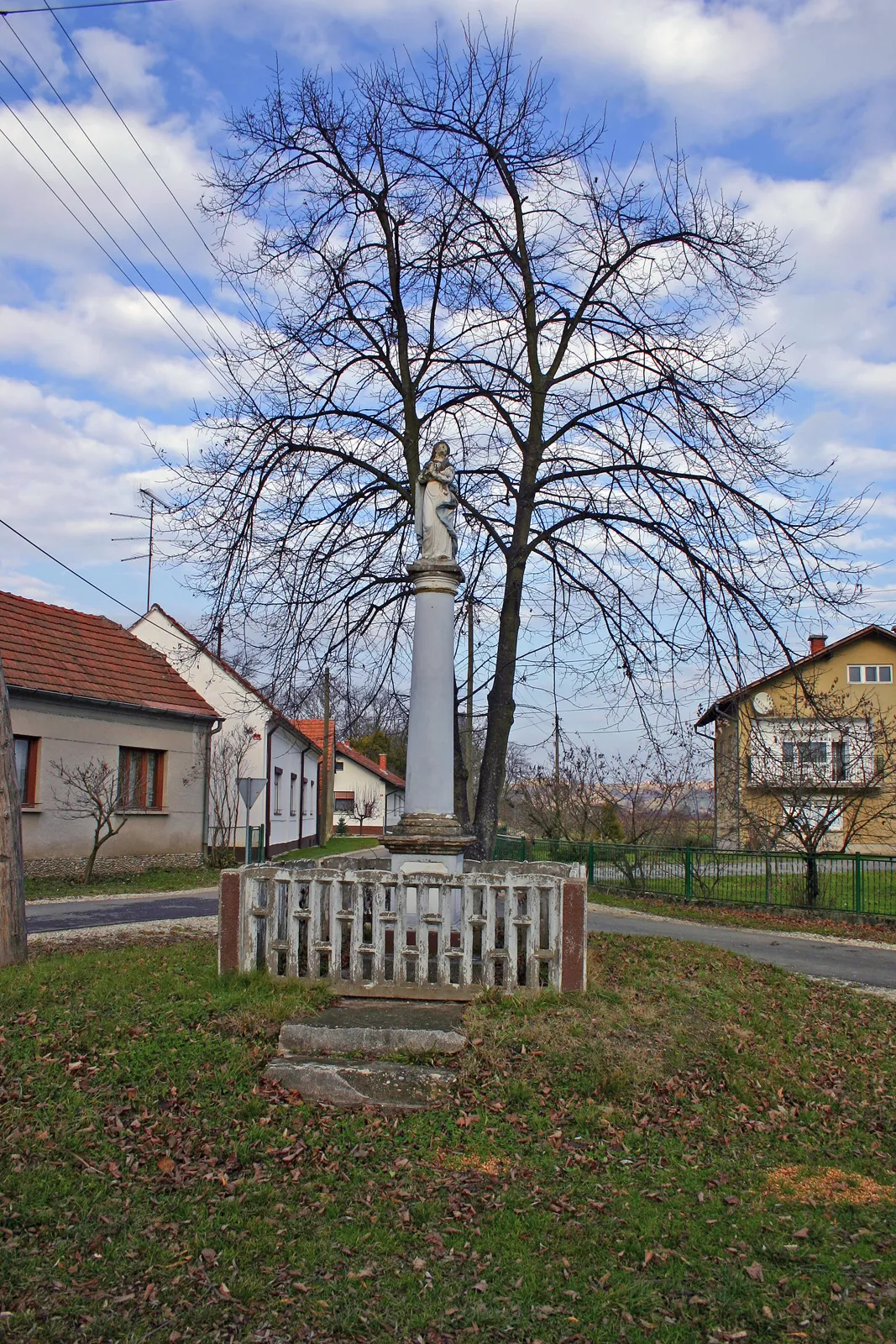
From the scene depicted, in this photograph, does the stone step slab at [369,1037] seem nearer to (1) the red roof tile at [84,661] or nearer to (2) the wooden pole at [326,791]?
(1) the red roof tile at [84,661]

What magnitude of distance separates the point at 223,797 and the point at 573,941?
21.1 meters

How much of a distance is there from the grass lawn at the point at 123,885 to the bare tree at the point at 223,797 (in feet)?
8.76

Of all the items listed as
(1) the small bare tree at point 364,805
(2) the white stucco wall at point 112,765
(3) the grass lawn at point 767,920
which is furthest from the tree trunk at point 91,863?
(1) the small bare tree at point 364,805

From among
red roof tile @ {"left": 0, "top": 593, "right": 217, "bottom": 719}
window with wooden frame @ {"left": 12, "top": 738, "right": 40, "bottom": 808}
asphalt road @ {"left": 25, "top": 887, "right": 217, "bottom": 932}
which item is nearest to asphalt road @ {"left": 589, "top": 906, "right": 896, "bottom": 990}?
asphalt road @ {"left": 25, "top": 887, "right": 217, "bottom": 932}

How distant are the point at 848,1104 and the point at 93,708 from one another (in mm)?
18448

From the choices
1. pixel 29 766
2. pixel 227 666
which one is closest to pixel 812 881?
pixel 227 666

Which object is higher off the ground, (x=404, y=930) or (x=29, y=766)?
(x=29, y=766)

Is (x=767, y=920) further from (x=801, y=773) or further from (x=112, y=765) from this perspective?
(x=112, y=765)

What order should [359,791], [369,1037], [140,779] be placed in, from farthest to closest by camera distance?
1. [359,791]
2. [140,779]
3. [369,1037]

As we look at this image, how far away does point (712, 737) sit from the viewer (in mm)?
14555

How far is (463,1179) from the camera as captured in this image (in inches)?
197

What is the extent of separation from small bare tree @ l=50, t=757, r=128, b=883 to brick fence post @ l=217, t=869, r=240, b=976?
13187 millimetres

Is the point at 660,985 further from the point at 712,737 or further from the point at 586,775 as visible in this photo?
the point at 586,775

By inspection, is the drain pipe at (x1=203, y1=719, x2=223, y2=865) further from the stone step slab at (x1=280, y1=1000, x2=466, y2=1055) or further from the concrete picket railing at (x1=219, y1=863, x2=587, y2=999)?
the stone step slab at (x1=280, y1=1000, x2=466, y2=1055)
